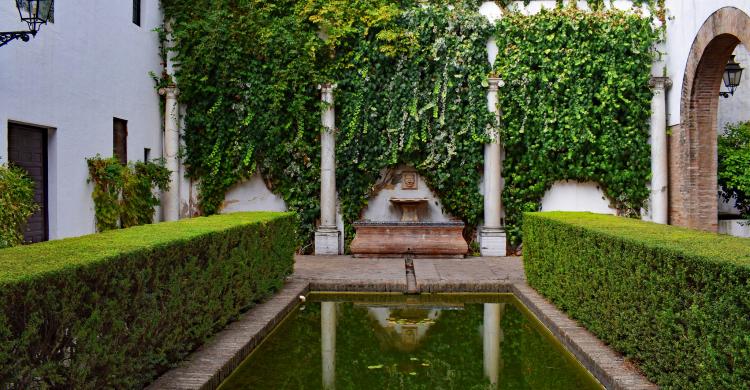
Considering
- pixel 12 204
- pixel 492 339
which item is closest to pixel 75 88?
pixel 12 204

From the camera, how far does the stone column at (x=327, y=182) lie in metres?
11.7

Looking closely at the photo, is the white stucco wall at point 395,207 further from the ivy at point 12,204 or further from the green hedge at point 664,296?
the ivy at point 12,204

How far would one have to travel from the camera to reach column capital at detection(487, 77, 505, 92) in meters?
11.6

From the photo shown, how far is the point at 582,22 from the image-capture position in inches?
452

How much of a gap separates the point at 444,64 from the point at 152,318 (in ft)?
27.9

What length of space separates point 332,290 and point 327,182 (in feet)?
11.8

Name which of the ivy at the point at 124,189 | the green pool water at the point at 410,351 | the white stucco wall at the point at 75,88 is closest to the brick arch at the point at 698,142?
the green pool water at the point at 410,351

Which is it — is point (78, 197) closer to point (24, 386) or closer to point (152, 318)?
point (152, 318)

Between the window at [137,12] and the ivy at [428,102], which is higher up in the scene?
the window at [137,12]

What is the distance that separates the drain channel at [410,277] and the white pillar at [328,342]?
44.2 inches

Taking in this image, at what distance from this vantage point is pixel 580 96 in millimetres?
11422

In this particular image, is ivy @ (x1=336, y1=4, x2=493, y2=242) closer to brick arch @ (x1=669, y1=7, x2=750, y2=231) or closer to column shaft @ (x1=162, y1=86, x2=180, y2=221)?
column shaft @ (x1=162, y1=86, x2=180, y2=221)

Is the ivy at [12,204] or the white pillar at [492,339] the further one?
the ivy at [12,204]

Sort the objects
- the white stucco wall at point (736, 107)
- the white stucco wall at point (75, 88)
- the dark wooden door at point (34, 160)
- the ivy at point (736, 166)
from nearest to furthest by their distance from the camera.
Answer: the white stucco wall at point (75, 88), the dark wooden door at point (34, 160), the ivy at point (736, 166), the white stucco wall at point (736, 107)
